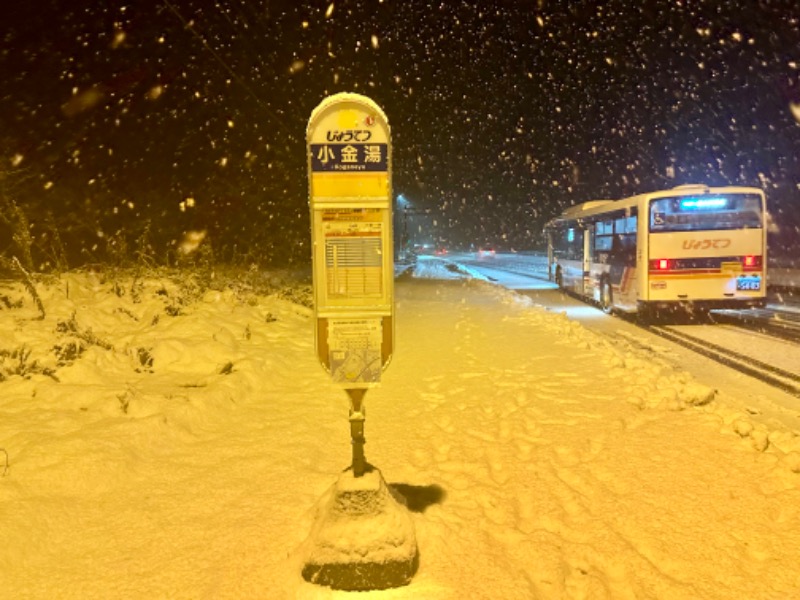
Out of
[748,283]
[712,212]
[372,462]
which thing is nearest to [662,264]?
[712,212]

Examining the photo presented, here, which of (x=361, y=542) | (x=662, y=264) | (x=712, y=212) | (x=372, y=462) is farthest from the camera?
(x=662, y=264)

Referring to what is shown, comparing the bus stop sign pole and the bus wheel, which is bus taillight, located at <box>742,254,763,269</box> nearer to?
the bus wheel

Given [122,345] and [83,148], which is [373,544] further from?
[83,148]

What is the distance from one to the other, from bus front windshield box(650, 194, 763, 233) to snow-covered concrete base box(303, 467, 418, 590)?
12.8 meters

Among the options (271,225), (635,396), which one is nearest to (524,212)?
(271,225)

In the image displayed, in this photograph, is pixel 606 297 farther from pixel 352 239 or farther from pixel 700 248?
pixel 352 239

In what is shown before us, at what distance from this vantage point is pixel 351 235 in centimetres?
328

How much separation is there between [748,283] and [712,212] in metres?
1.89

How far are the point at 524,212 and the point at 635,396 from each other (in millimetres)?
114543

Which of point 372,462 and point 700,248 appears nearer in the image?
point 372,462

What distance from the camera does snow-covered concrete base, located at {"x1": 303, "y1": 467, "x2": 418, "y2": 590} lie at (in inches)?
122

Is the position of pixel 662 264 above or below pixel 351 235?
below

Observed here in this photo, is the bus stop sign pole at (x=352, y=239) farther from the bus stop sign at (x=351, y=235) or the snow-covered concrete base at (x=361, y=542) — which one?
the snow-covered concrete base at (x=361, y=542)

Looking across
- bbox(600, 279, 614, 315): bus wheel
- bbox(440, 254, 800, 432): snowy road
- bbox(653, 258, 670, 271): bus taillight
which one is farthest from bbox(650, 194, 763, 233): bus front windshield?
bbox(600, 279, 614, 315): bus wheel
